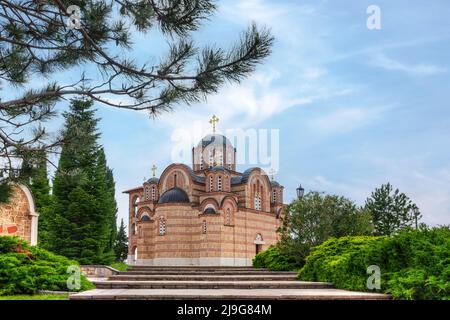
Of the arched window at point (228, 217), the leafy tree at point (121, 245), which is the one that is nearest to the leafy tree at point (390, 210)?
the arched window at point (228, 217)

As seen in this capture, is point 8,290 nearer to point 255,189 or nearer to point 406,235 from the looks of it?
point 406,235

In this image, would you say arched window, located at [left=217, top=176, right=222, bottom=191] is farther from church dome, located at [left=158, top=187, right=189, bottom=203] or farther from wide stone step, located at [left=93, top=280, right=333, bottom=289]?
wide stone step, located at [left=93, top=280, right=333, bottom=289]

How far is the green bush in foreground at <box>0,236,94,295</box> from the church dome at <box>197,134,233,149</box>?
27966 mm

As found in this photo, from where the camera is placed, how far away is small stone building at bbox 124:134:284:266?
34094mm

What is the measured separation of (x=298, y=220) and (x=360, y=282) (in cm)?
820

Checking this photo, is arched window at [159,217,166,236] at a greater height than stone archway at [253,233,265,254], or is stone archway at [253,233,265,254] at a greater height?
arched window at [159,217,166,236]

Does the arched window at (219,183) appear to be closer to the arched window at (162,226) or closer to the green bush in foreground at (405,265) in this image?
the arched window at (162,226)

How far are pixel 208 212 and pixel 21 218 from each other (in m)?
17.5

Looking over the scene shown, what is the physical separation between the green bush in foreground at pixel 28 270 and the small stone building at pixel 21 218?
4714 millimetres

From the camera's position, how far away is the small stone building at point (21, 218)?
1736 cm

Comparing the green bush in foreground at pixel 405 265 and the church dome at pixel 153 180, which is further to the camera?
the church dome at pixel 153 180

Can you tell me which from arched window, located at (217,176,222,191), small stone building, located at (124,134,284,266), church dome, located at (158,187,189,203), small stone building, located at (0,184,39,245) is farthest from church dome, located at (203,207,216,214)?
small stone building, located at (0,184,39,245)

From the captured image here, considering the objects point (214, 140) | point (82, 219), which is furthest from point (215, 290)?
point (214, 140)

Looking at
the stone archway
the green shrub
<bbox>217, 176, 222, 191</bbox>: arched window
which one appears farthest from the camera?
the stone archway
